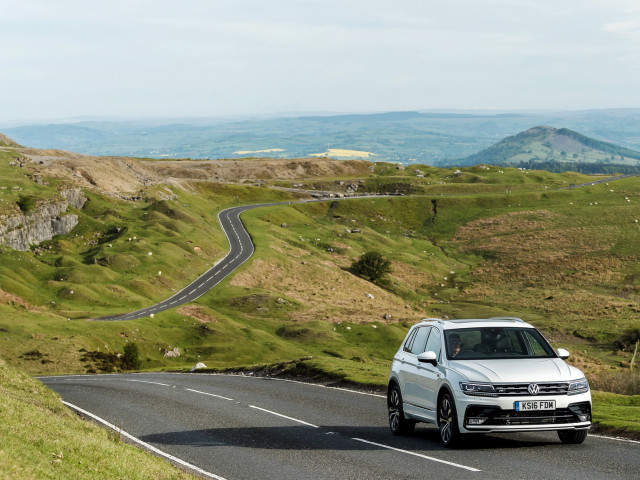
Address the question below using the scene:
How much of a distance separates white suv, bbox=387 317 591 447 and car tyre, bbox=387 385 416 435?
0.03 m

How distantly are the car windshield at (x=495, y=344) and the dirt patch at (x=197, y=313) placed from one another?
227 feet

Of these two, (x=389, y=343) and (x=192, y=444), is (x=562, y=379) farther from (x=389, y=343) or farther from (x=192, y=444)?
(x=389, y=343)

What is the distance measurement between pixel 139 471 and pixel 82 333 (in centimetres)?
6277

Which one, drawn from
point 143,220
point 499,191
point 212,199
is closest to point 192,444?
point 143,220

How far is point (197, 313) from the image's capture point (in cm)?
8744

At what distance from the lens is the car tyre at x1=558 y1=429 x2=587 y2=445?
56.7 feet

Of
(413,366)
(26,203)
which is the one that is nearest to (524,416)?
(413,366)

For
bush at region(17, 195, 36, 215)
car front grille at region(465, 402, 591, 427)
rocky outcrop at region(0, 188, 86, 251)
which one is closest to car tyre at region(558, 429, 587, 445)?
car front grille at region(465, 402, 591, 427)

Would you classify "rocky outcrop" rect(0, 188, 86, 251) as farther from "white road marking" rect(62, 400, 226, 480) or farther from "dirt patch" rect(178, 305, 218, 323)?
"white road marking" rect(62, 400, 226, 480)

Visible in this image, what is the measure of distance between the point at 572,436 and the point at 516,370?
236 cm

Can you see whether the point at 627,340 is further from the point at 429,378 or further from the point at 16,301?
the point at 429,378

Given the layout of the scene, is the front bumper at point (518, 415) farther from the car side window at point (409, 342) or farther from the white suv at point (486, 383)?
the car side window at point (409, 342)

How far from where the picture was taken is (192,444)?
1961 cm

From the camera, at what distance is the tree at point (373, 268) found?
11688 cm
